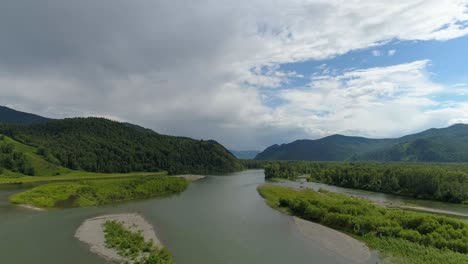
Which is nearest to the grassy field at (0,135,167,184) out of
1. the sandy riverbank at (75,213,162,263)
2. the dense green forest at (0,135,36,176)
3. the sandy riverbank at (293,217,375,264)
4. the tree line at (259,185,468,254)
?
the dense green forest at (0,135,36,176)

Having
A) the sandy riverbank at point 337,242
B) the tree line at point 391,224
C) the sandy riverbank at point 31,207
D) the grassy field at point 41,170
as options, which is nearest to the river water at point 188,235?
the sandy riverbank at point 337,242

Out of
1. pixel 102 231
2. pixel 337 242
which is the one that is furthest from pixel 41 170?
pixel 337 242

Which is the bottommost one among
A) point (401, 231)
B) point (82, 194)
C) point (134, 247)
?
point (401, 231)

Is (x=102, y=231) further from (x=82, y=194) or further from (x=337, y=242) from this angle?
(x=337, y=242)

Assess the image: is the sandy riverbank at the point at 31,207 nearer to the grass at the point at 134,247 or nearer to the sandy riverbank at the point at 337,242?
the grass at the point at 134,247

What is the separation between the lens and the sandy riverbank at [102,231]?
110 ft

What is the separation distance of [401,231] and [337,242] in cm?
889

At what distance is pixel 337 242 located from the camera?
39.4 m

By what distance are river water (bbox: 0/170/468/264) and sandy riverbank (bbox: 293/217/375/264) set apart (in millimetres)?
1226

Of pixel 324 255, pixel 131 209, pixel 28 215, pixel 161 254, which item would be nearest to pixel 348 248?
pixel 324 255

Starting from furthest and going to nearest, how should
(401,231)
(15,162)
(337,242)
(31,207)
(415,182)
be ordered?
(15,162), (415,182), (31,207), (401,231), (337,242)

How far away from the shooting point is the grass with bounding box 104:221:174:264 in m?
30.6

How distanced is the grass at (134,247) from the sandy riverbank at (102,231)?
0.78 m

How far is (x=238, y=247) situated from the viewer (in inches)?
1453
